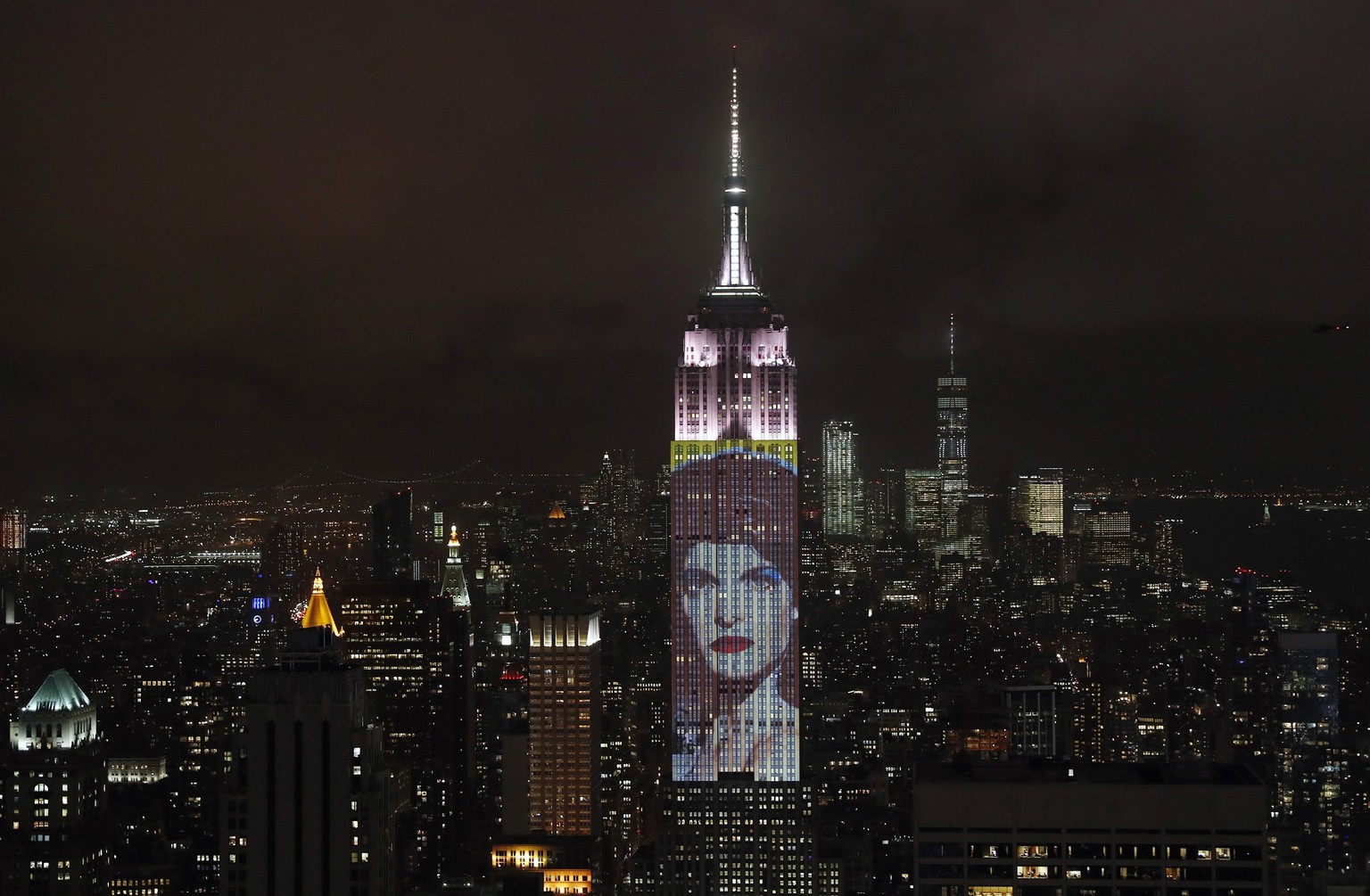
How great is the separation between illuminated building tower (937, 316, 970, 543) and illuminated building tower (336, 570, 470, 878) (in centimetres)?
365

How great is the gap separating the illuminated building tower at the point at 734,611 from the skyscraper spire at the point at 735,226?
51 centimetres

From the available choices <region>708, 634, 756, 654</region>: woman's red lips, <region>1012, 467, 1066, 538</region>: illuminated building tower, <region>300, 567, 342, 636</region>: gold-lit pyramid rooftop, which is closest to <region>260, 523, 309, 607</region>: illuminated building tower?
<region>300, 567, 342, 636</region>: gold-lit pyramid rooftop

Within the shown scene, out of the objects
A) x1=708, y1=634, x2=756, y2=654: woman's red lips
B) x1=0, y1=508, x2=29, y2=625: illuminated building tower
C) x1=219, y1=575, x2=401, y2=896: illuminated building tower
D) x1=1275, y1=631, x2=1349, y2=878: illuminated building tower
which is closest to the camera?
x1=219, y1=575, x2=401, y2=896: illuminated building tower

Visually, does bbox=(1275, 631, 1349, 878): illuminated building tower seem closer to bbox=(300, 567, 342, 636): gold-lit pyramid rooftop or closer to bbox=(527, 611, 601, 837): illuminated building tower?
bbox=(527, 611, 601, 837): illuminated building tower

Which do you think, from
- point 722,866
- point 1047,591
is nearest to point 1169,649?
point 1047,591

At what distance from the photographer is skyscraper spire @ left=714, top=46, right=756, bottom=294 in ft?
38.0

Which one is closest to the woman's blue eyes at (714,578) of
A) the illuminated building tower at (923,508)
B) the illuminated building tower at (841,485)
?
the illuminated building tower at (841,485)

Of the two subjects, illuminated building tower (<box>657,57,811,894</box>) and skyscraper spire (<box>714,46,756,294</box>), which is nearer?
skyscraper spire (<box>714,46,756,294</box>)

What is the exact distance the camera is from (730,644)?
59.1 ft

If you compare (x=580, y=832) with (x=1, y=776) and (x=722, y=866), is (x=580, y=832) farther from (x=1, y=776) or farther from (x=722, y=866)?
(x=1, y=776)

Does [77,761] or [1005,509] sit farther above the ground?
[1005,509]

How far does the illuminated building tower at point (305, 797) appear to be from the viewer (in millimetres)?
8469

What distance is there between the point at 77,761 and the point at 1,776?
0.54 m

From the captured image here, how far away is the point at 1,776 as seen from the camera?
11.4 meters
